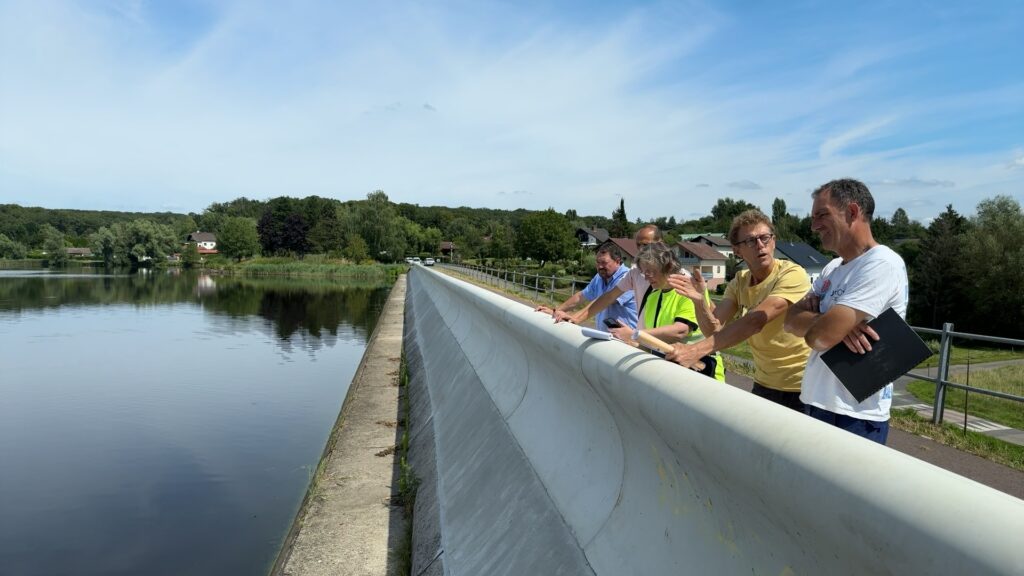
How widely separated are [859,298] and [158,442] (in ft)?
40.0

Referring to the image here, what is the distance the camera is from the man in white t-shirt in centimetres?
256

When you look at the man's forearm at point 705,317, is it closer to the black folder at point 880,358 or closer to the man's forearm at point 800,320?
the man's forearm at point 800,320

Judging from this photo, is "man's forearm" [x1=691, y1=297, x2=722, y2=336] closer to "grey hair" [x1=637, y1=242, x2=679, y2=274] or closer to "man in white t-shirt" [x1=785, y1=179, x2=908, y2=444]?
"grey hair" [x1=637, y1=242, x2=679, y2=274]

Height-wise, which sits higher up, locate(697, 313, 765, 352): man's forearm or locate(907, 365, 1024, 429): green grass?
locate(697, 313, 765, 352): man's forearm

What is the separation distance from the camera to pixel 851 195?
9.13 ft

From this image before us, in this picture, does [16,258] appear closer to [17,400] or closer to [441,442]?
[17,400]

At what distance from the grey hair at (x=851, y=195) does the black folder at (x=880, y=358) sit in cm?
52

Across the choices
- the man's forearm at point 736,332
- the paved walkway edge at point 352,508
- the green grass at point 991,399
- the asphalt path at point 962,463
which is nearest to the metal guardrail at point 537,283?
the paved walkway edge at point 352,508

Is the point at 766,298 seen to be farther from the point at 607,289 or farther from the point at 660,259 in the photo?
the point at 607,289

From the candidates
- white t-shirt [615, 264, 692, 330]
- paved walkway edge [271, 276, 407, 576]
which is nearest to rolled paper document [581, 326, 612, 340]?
white t-shirt [615, 264, 692, 330]

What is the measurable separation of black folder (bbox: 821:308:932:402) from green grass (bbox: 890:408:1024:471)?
4496 millimetres

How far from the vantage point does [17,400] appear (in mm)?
15031

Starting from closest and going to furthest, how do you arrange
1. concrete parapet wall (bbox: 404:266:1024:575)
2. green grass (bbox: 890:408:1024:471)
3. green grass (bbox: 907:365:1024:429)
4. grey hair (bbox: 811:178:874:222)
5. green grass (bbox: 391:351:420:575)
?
concrete parapet wall (bbox: 404:266:1024:575) → grey hair (bbox: 811:178:874:222) → green grass (bbox: 391:351:420:575) → green grass (bbox: 890:408:1024:471) → green grass (bbox: 907:365:1024:429)

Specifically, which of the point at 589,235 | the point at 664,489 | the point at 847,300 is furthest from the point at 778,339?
the point at 589,235
